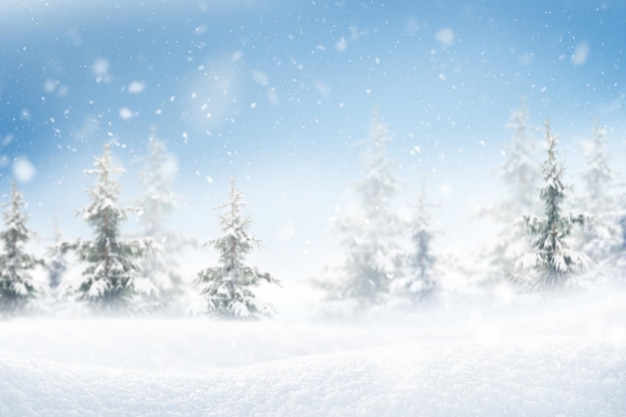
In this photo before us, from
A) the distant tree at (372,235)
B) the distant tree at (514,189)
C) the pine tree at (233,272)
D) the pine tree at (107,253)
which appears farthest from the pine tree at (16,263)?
the distant tree at (514,189)

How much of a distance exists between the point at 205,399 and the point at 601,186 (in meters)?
28.0

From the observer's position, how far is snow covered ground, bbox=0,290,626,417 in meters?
5.27

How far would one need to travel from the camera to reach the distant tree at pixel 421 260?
25172 millimetres

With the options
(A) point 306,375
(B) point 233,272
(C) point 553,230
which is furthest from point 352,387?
(C) point 553,230

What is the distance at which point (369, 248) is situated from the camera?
26.3 metres

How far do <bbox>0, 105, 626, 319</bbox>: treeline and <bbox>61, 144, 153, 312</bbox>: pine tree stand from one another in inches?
1.4

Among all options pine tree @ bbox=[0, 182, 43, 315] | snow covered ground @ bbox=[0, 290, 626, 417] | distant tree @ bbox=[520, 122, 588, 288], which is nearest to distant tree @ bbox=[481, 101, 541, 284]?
distant tree @ bbox=[520, 122, 588, 288]

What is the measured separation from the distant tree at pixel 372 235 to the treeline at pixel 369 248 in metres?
0.06

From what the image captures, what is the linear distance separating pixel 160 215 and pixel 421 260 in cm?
1493

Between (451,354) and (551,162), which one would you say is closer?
(451,354)

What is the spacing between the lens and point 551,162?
15773mm

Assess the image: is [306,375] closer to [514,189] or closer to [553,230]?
[553,230]

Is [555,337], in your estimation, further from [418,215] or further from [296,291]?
[296,291]

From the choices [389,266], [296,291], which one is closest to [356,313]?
[389,266]
